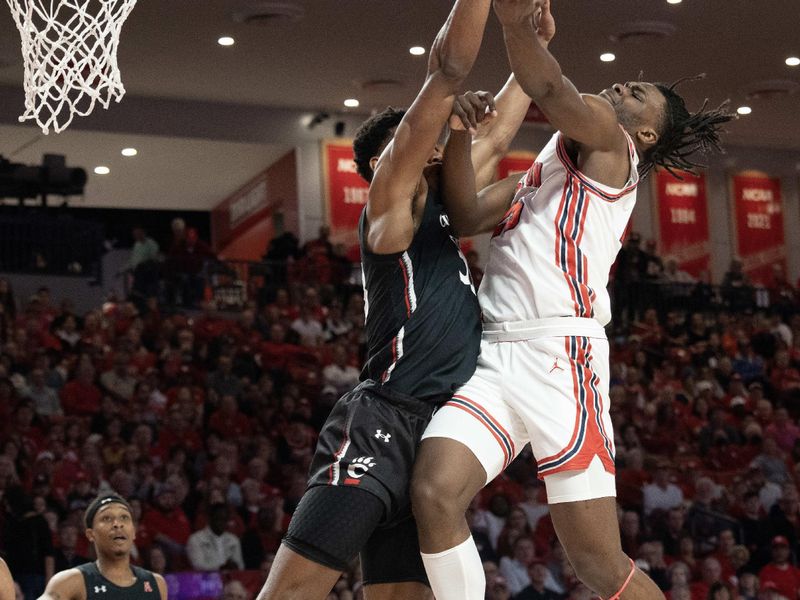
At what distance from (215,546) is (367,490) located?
6.41m

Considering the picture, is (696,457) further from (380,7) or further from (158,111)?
(158,111)

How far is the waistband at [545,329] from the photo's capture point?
4.39 meters

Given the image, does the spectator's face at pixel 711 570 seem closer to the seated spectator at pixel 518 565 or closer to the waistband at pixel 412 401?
the seated spectator at pixel 518 565

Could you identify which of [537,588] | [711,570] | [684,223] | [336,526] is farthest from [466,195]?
[684,223]

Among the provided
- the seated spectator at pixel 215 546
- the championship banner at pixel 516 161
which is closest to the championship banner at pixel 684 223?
the championship banner at pixel 516 161

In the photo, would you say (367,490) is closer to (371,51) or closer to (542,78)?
(542,78)

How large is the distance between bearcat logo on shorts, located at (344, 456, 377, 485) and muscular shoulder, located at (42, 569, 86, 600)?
3100 millimetres

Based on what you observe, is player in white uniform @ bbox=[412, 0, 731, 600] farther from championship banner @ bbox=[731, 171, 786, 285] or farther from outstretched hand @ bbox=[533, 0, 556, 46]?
championship banner @ bbox=[731, 171, 786, 285]

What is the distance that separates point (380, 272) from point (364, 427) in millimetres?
553

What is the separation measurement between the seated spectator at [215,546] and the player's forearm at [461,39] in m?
6.80

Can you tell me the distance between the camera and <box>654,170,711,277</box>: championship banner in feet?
70.7

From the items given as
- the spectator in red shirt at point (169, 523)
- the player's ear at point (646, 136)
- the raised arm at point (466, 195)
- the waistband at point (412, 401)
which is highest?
the player's ear at point (646, 136)

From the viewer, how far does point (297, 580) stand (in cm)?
412

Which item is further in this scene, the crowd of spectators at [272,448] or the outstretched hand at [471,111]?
the crowd of spectators at [272,448]
